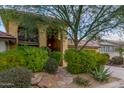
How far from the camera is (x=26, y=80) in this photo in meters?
9.70

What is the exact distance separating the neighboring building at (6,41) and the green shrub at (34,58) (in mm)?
770

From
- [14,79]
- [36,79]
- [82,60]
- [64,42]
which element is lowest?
[36,79]

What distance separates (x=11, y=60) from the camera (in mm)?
11938

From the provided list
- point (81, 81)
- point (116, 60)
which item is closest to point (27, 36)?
point (81, 81)

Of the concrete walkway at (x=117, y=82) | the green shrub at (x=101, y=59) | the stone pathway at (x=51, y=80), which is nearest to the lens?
the stone pathway at (x=51, y=80)

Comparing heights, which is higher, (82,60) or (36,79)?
(82,60)

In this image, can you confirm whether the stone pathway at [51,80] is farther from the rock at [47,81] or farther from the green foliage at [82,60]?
the green foliage at [82,60]

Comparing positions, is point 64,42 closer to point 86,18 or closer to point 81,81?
point 86,18

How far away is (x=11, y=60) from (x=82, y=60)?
12.1ft

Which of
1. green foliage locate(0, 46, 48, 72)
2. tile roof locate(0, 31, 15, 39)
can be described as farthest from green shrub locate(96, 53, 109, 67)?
tile roof locate(0, 31, 15, 39)

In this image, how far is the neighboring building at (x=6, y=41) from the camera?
13.5 m

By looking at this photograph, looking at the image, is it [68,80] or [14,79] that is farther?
[68,80]

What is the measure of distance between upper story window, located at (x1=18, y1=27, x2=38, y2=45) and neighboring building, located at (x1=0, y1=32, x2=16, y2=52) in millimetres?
450

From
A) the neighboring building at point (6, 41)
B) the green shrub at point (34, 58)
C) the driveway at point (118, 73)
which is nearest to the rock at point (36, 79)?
the green shrub at point (34, 58)
